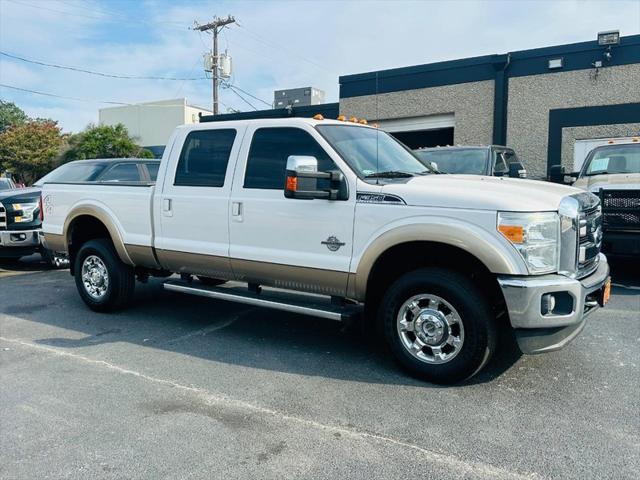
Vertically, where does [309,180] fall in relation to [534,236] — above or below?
above

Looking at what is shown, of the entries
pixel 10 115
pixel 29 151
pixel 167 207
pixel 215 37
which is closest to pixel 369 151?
pixel 167 207

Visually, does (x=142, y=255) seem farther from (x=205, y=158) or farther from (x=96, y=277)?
(x=205, y=158)

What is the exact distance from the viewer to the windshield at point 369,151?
468 centimetres

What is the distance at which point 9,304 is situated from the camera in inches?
282

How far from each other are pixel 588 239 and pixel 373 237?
1.68 meters

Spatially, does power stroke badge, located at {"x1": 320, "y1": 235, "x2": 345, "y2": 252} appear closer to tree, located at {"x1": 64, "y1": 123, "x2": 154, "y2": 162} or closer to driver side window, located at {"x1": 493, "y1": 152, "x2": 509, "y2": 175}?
driver side window, located at {"x1": 493, "y1": 152, "x2": 509, "y2": 175}

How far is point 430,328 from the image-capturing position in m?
4.17

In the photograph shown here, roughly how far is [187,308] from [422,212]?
12.2ft

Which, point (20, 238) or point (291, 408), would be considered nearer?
point (291, 408)

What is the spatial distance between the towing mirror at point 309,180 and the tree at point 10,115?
84339 mm

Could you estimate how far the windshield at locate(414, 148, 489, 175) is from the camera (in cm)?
833

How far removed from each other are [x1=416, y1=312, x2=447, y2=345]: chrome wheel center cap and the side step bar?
0.57m

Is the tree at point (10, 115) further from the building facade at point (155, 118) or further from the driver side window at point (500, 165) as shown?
the driver side window at point (500, 165)

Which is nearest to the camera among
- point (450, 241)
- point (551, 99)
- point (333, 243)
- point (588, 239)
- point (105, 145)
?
point (450, 241)
